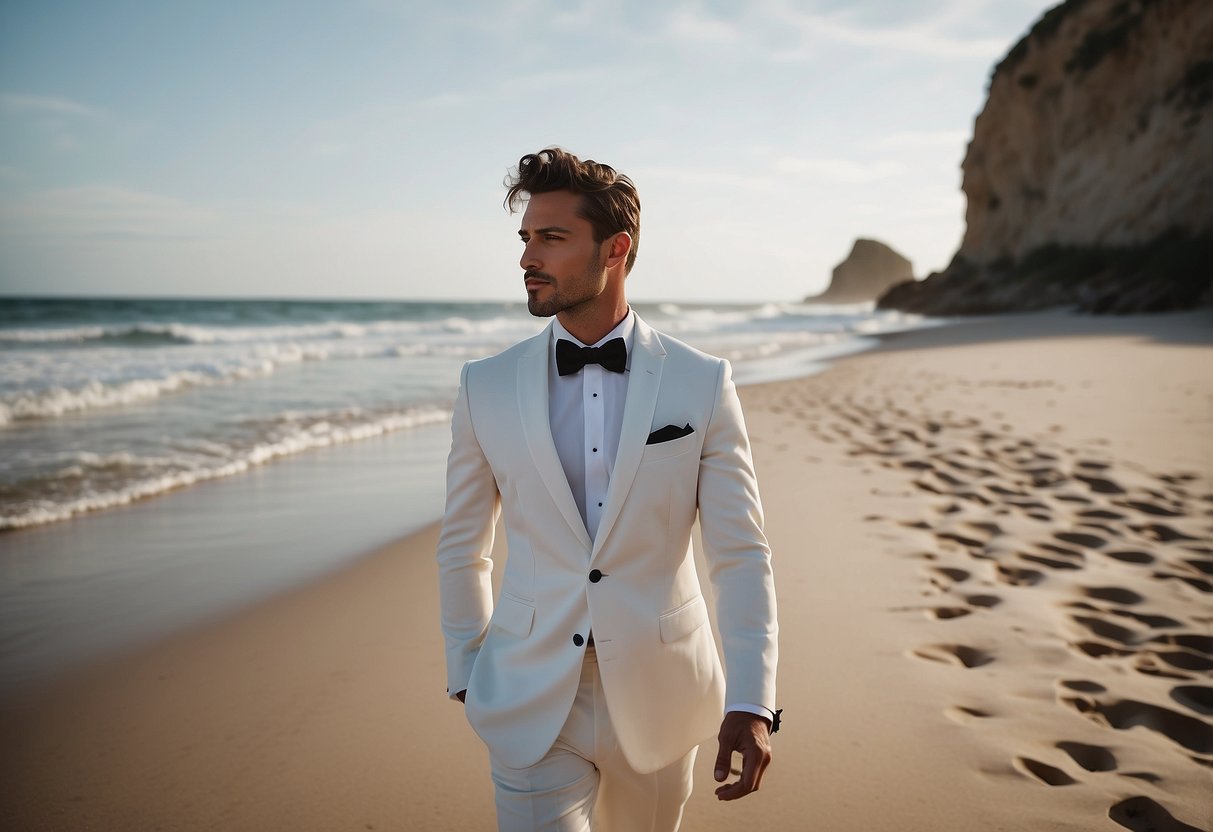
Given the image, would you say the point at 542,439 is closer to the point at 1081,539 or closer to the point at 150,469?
the point at 1081,539

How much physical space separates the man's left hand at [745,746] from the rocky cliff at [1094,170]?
986 inches

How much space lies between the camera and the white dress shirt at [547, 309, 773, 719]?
198cm

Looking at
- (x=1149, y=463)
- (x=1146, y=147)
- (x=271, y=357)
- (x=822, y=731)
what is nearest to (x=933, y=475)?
(x=1149, y=463)

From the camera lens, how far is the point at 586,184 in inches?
78.4

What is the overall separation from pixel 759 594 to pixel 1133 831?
Result: 1644 mm

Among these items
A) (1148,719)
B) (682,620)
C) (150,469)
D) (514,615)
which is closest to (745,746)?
(682,620)

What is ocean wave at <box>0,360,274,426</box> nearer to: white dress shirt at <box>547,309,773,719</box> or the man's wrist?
white dress shirt at <box>547,309,773,719</box>

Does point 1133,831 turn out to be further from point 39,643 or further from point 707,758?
point 39,643

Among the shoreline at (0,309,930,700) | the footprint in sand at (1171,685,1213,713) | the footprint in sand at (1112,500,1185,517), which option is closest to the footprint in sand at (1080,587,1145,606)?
the footprint in sand at (1171,685,1213,713)

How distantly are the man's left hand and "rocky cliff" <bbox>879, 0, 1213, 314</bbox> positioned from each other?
25.0 metres

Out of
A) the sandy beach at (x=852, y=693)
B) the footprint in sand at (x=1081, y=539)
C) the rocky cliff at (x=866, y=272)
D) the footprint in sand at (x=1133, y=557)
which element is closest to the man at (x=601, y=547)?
the sandy beach at (x=852, y=693)

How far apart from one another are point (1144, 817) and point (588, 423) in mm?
2246

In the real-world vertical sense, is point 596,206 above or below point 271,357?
above

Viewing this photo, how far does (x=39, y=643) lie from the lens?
13.9 feet
